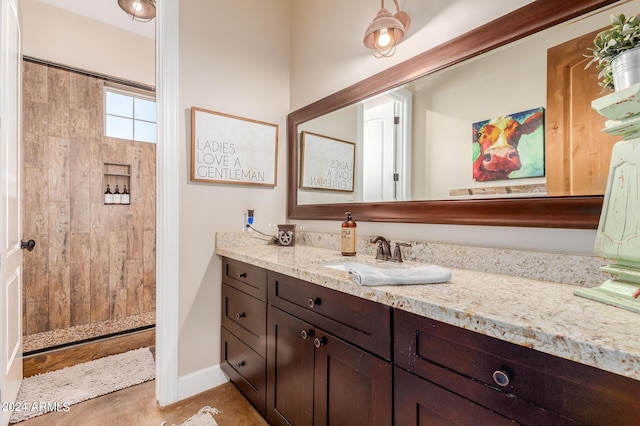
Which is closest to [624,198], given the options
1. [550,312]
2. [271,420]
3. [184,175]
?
[550,312]

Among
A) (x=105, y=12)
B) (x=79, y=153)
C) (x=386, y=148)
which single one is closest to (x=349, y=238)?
(x=386, y=148)

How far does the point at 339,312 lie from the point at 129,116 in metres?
3.28

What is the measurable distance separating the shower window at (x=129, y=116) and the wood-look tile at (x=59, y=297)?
1.40 meters

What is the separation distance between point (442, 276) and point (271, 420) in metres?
1.17

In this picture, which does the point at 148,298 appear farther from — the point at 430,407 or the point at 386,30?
the point at 386,30

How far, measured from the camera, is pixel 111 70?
2.93 metres

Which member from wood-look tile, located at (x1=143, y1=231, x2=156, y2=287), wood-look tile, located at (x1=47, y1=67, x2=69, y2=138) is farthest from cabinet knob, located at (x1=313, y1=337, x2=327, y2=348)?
wood-look tile, located at (x1=47, y1=67, x2=69, y2=138)

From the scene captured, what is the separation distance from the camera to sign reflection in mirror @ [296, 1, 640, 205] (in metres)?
1.00

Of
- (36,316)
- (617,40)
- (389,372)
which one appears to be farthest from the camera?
(36,316)

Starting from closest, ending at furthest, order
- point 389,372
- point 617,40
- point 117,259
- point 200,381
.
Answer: point 617,40, point 389,372, point 200,381, point 117,259

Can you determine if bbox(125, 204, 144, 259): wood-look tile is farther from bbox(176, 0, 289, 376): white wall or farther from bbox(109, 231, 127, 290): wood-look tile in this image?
bbox(176, 0, 289, 376): white wall

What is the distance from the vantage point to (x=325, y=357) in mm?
1130

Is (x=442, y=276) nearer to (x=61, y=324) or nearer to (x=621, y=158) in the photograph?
(x=621, y=158)

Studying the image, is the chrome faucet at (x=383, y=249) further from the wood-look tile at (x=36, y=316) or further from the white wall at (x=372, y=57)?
the wood-look tile at (x=36, y=316)
